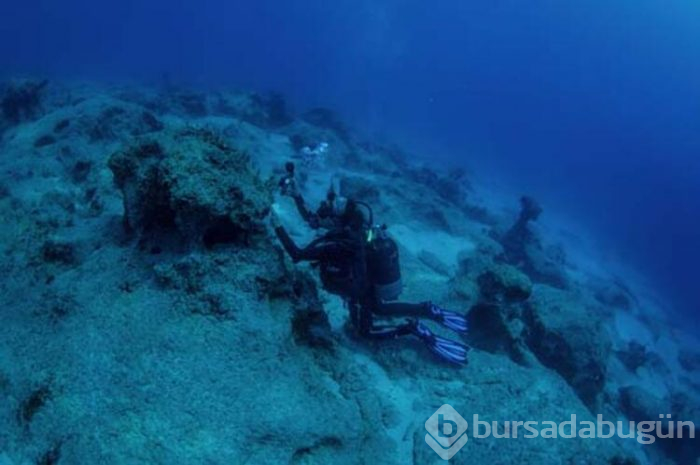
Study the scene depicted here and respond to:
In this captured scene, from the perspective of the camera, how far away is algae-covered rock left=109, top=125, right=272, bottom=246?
4434 mm

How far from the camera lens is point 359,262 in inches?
254

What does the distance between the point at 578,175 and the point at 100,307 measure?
8596cm

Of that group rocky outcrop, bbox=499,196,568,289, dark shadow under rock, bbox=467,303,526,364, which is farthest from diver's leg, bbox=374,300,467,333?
rocky outcrop, bbox=499,196,568,289

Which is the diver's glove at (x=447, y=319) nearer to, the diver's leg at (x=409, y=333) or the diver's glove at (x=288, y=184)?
the diver's leg at (x=409, y=333)

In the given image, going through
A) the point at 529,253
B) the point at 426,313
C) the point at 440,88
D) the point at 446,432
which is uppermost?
the point at 440,88

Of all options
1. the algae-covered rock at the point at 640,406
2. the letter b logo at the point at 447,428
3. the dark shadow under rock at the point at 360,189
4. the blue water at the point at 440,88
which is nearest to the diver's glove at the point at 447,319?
the letter b logo at the point at 447,428

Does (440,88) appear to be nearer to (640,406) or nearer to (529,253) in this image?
(529,253)

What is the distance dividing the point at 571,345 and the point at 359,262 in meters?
5.24

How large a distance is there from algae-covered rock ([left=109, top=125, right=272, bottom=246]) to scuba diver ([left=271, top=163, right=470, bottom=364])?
167 cm

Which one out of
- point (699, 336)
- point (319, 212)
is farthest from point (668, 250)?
point (319, 212)

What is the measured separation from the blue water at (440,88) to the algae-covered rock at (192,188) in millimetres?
40623

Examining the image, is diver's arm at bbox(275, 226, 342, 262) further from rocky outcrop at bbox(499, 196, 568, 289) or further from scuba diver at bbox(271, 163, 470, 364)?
rocky outcrop at bbox(499, 196, 568, 289)

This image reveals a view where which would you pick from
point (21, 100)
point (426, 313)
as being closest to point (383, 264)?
point (426, 313)

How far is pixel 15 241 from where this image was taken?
5.11 m
